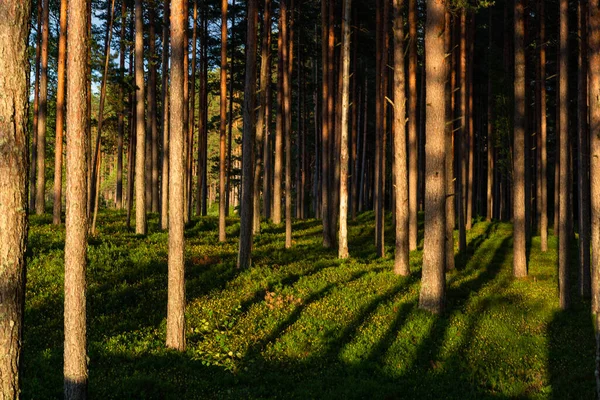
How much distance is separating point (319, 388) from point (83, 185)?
553 centimetres

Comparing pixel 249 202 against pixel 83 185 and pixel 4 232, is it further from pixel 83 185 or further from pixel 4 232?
pixel 4 232

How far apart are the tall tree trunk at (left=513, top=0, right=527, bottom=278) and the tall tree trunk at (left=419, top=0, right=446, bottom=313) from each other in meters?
6.31

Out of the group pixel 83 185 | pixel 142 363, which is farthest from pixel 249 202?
pixel 83 185

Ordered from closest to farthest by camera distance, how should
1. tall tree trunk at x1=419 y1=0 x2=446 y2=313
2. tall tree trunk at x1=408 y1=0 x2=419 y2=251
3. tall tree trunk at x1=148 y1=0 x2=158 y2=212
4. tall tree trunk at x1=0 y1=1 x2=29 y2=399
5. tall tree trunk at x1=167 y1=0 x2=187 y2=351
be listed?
1. tall tree trunk at x1=0 y1=1 x2=29 y2=399
2. tall tree trunk at x1=167 y1=0 x2=187 y2=351
3. tall tree trunk at x1=419 y1=0 x2=446 y2=313
4. tall tree trunk at x1=408 y1=0 x2=419 y2=251
5. tall tree trunk at x1=148 y1=0 x2=158 y2=212

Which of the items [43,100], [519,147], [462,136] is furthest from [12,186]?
[462,136]

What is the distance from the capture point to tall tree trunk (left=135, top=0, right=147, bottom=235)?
21109 mm

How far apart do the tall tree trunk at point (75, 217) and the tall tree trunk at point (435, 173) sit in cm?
928

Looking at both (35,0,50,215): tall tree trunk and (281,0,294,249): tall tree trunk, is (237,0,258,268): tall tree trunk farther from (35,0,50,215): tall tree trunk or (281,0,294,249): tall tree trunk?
(35,0,50,215): tall tree trunk

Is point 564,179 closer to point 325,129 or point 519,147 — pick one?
point 519,147

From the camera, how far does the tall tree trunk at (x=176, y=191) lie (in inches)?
419

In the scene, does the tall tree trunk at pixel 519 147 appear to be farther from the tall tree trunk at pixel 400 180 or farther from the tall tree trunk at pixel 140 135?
the tall tree trunk at pixel 140 135

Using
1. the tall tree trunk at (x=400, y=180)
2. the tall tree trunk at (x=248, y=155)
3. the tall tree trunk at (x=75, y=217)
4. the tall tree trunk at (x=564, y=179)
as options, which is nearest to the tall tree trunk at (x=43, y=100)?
the tall tree trunk at (x=248, y=155)

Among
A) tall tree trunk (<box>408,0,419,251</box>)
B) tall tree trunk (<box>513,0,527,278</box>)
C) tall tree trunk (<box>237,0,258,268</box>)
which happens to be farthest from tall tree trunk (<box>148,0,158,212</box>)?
tall tree trunk (<box>513,0,527,278</box>)

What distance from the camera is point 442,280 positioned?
46.0 feet
